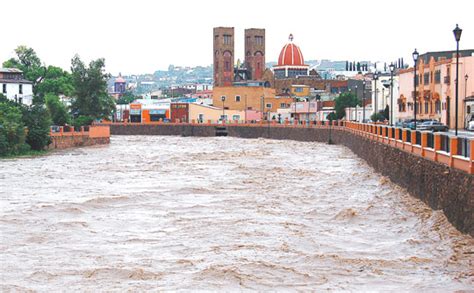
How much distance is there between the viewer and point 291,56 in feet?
585

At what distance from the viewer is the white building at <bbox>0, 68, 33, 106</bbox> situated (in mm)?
98625

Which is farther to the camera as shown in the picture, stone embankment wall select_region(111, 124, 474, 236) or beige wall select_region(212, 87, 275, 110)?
beige wall select_region(212, 87, 275, 110)

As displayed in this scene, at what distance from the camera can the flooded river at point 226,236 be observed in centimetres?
1696

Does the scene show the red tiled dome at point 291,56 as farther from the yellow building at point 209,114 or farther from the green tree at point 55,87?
the green tree at point 55,87

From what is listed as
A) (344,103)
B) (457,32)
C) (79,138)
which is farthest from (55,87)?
(457,32)

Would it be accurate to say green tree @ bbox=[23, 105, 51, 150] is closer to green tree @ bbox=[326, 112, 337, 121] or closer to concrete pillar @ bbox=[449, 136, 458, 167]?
concrete pillar @ bbox=[449, 136, 458, 167]

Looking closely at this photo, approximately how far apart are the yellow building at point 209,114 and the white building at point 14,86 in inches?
1048

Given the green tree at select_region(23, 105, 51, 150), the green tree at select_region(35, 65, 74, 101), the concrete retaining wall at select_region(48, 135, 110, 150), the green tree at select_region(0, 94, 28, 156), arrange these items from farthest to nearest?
the green tree at select_region(35, 65, 74, 101) → the concrete retaining wall at select_region(48, 135, 110, 150) → the green tree at select_region(23, 105, 51, 150) → the green tree at select_region(0, 94, 28, 156)

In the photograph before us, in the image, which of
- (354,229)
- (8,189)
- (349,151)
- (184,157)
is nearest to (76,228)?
(354,229)

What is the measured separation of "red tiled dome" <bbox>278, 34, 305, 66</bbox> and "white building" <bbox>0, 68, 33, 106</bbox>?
81.3 m

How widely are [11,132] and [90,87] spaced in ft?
135

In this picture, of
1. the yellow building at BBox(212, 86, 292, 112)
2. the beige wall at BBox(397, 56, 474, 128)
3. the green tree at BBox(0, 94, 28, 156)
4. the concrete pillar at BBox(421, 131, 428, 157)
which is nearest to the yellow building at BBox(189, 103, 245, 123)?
the yellow building at BBox(212, 86, 292, 112)

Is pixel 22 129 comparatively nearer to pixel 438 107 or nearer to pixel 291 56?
pixel 438 107

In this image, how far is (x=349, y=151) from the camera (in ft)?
201
